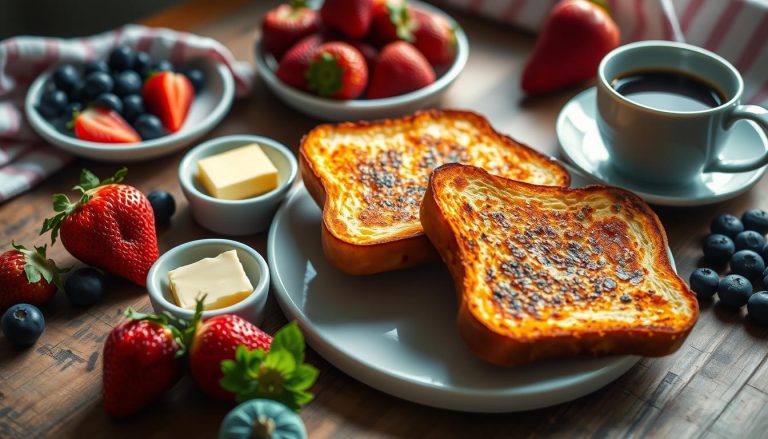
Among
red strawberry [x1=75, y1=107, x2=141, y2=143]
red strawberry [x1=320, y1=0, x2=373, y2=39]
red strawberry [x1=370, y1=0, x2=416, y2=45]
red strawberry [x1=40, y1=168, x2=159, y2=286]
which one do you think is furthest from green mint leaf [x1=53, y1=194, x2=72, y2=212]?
red strawberry [x1=370, y1=0, x2=416, y2=45]

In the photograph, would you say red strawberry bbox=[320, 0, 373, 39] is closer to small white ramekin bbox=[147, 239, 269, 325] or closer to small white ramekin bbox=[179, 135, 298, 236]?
small white ramekin bbox=[179, 135, 298, 236]

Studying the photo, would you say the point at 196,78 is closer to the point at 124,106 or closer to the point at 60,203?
the point at 124,106

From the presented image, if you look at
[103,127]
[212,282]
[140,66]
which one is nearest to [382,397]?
[212,282]

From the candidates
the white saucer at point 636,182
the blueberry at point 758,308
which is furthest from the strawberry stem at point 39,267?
the blueberry at point 758,308

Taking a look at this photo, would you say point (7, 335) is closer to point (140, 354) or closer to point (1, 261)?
point (1, 261)

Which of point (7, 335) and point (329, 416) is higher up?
point (329, 416)

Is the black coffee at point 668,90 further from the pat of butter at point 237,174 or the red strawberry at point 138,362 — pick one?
the red strawberry at point 138,362

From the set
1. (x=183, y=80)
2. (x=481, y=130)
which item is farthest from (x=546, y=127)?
(x=183, y=80)
